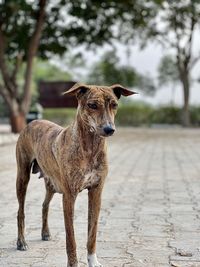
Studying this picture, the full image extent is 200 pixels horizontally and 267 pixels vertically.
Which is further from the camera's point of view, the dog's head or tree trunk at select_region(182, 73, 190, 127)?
tree trunk at select_region(182, 73, 190, 127)

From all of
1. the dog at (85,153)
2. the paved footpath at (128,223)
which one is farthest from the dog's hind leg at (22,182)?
the dog at (85,153)

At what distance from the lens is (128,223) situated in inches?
240

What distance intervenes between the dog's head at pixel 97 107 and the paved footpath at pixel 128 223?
51.1 inches

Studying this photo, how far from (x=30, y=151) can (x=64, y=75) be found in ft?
229

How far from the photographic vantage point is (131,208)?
7.04 metres

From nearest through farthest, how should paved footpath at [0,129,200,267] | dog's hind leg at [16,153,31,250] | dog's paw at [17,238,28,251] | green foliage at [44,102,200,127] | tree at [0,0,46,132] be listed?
paved footpath at [0,129,200,267] < dog's paw at [17,238,28,251] < dog's hind leg at [16,153,31,250] < tree at [0,0,46,132] < green foliage at [44,102,200,127]

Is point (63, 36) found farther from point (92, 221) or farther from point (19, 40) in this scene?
point (92, 221)

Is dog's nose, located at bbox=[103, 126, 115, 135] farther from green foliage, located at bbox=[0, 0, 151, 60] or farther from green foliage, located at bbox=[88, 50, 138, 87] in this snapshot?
green foliage, located at bbox=[88, 50, 138, 87]

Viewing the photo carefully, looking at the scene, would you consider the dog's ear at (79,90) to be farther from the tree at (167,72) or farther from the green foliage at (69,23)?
the tree at (167,72)

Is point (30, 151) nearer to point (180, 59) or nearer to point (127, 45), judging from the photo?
point (127, 45)

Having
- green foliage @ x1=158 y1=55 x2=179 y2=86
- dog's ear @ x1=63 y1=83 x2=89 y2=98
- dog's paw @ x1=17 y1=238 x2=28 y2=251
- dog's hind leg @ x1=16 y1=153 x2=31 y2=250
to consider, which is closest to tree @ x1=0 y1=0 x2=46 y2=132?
dog's hind leg @ x1=16 y1=153 x2=31 y2=250

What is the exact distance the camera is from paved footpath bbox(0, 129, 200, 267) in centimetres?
470

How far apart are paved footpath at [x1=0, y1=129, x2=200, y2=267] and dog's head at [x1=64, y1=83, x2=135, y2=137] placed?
4.26ft

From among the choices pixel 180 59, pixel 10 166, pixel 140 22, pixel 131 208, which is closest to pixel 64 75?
pixel 180 59
